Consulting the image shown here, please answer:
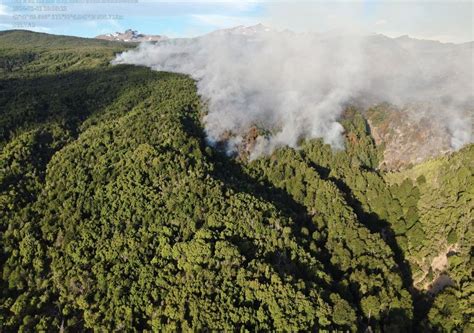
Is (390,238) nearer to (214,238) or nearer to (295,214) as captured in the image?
(295,214)

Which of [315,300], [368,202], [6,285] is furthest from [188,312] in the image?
[368,202]

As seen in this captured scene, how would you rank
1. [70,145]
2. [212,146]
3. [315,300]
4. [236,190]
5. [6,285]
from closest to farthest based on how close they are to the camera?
[315,300], [6,285], [236,190], [70,145], [212,146]

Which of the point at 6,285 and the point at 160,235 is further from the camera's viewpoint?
the point at 160,235

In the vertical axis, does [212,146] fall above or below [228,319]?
above

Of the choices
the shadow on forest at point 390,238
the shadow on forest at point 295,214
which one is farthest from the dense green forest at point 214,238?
the shadow on forest at point 295,214

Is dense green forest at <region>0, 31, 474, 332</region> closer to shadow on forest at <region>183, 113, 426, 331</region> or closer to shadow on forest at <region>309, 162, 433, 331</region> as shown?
shadow on forest at <region>309, 162, 433, 331</region>

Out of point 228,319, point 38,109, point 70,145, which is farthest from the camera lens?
point 38,109

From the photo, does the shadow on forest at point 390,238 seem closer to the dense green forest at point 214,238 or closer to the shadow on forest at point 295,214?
the shadow on forest at point 295,214

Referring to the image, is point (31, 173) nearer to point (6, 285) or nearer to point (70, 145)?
point (70, 145)
